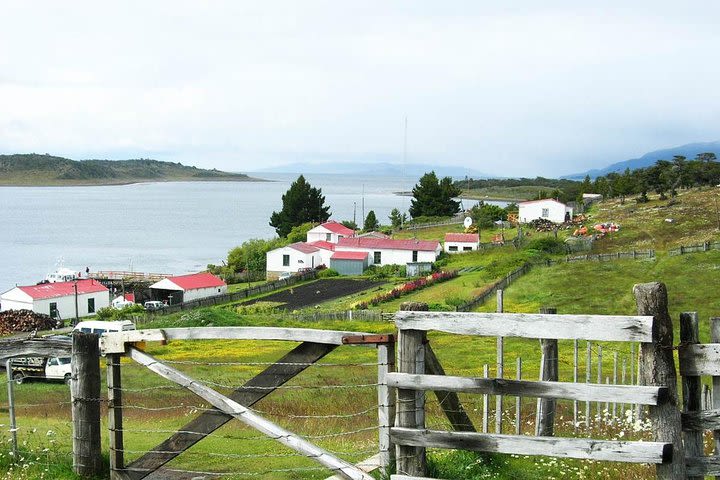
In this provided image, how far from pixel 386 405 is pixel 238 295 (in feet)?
211

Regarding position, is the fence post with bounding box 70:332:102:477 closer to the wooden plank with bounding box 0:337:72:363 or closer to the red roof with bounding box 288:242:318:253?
the wooden plank with bounding box 0:337:72:363

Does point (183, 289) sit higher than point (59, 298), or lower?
lower

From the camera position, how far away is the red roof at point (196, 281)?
2852 inches

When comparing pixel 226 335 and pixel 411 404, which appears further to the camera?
pixel 226 335

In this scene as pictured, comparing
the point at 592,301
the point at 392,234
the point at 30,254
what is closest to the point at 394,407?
the point at 592,301

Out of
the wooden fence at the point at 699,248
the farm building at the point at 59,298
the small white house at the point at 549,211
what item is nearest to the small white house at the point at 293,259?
the farm building at the point at 59,298

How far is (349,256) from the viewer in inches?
3310

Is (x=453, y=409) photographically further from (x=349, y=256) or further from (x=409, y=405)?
(x=349, y=256)

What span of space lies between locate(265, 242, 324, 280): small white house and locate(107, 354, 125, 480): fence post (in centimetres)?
7760

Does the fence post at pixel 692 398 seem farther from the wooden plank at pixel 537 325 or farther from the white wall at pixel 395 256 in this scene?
the white wall at pixel 395 256

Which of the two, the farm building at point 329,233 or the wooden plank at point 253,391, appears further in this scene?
the farm building at point 329,233

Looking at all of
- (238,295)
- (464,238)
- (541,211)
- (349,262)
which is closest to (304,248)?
(349,262)

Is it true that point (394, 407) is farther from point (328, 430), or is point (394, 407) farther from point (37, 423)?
point (37, 423)

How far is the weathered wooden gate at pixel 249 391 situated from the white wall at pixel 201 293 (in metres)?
64.2
